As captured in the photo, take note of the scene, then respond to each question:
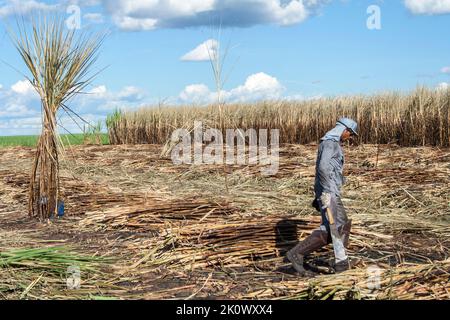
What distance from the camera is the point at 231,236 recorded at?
560 cm

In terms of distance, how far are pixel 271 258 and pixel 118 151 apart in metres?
13.0

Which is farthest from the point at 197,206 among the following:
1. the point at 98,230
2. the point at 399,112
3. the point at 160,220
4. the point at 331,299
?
the point at 399,112

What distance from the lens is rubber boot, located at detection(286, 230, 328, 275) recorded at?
494 centimetres

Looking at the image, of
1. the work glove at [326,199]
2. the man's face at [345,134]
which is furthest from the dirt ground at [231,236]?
the man's face at [345,134]

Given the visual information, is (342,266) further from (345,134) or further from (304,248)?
(345,134)

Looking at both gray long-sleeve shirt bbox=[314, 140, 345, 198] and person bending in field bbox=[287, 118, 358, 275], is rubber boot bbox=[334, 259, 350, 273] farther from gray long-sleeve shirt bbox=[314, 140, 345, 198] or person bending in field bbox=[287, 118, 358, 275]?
gray long-sleeve shirt bbox=[314, 140, 345, 198]

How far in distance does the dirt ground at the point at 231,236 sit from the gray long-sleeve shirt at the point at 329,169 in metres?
0.72

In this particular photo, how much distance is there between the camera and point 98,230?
6.68m

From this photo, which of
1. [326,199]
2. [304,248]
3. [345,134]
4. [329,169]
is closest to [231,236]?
[304,248]

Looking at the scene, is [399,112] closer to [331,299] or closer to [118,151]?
[118,151]

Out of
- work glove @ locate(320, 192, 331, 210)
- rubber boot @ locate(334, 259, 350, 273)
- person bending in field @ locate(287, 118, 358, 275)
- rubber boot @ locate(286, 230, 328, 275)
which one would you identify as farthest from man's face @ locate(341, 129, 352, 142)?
rubber boot @ locate(334, 259, 350, 273)

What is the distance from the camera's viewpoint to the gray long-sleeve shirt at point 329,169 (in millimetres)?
4875

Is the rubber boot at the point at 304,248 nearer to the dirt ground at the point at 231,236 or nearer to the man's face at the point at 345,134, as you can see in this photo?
the dirt ground at the point at 231,236

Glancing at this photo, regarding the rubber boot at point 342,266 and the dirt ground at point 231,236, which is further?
the rubber boot at point 342,266
